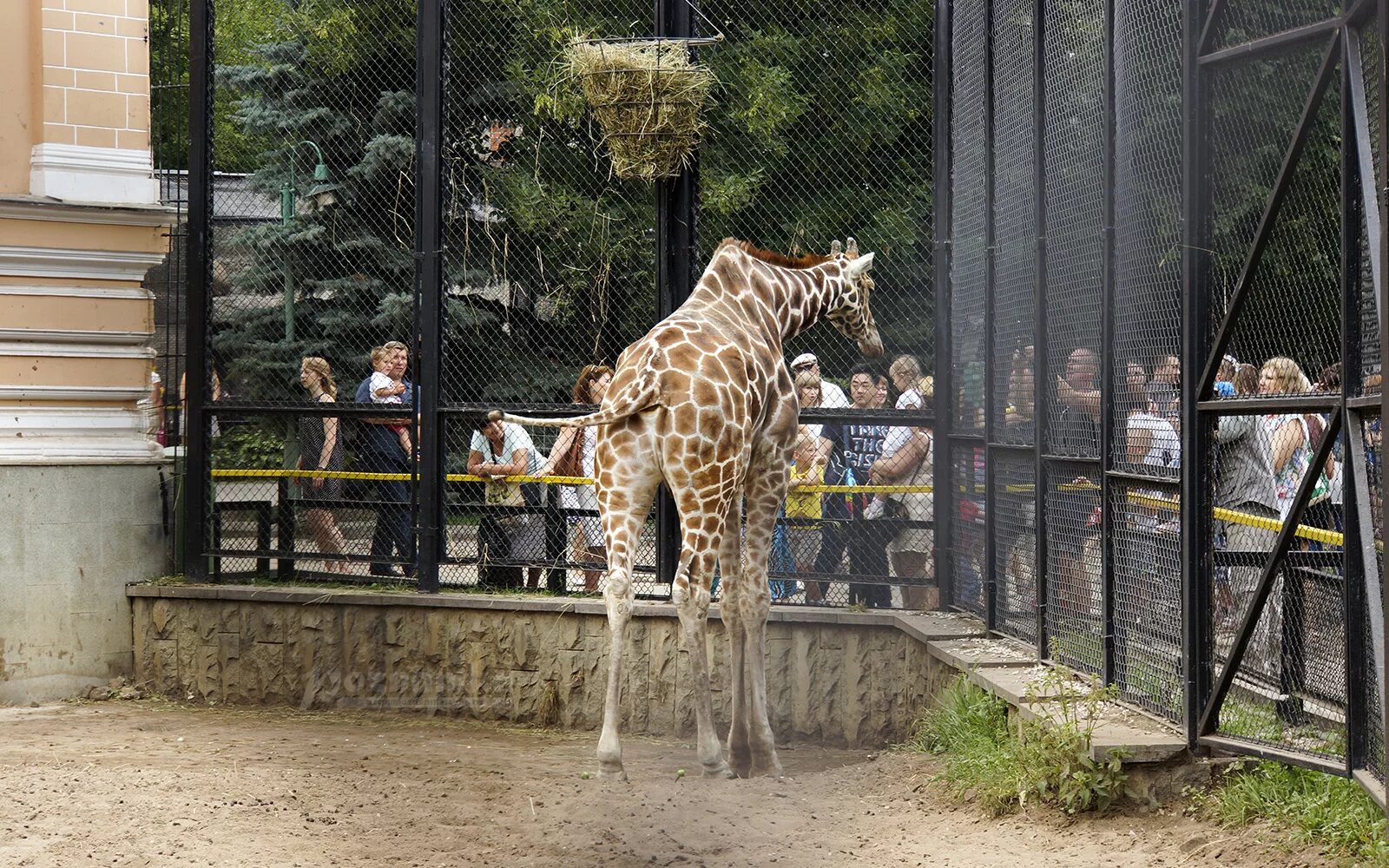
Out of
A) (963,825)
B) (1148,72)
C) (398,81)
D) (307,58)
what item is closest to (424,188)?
(398,81)

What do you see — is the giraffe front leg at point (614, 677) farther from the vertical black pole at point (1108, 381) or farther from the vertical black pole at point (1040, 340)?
the vertical black pole at point (1108, 381)

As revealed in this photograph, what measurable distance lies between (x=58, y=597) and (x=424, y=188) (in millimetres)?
3590

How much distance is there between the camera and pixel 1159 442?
679 cm

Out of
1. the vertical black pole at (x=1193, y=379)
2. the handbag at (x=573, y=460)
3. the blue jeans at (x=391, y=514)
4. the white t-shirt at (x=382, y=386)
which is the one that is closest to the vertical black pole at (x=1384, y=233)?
the vertical black pole at (x=1193, y=379)

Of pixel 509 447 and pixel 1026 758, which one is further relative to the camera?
pixel 509 447

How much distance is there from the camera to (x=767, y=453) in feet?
26.7

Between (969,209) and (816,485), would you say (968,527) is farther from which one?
(969,209)

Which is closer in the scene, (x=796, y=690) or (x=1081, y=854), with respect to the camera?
(x=1081, y=854)

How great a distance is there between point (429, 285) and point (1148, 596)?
17.3 ft

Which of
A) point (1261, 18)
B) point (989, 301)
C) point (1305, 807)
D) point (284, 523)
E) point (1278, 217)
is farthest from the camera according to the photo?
point (284, 523)

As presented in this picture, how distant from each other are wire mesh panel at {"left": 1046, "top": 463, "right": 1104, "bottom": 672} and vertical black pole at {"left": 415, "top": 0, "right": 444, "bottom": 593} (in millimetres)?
4116

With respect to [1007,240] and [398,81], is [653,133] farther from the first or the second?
[398,81]

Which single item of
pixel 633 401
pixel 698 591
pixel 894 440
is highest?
pixel 633 401

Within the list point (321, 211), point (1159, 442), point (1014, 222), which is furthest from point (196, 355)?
point (1159, 442)
